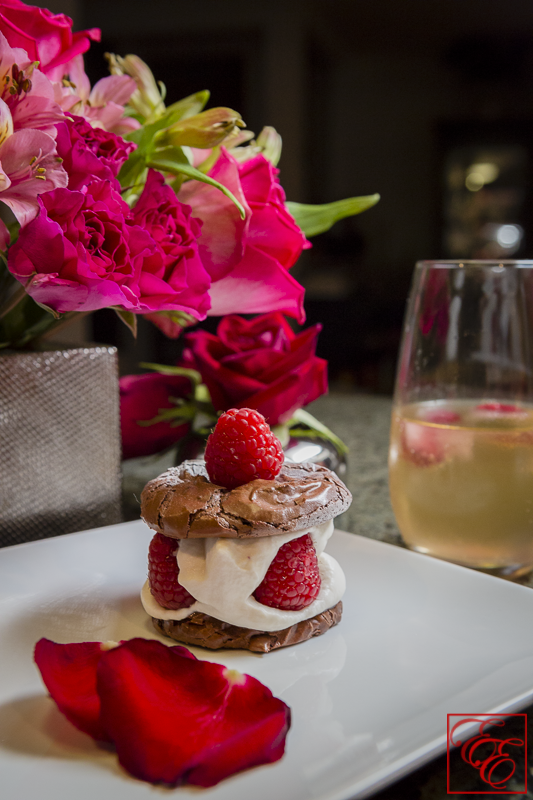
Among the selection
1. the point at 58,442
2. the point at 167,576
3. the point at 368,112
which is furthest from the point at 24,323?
the point at 368,112

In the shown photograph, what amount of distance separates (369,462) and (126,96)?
81 cm

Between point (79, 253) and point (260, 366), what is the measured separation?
361 mm

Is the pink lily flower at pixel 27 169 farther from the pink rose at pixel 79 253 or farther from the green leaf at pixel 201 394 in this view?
the green leaf at pixel 201 394

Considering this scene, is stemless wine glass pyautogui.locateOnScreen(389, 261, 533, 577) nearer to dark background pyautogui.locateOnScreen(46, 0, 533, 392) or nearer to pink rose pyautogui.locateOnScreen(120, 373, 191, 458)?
pink rose pyautogui.locateOnScreen(120, 373, 191, 458)

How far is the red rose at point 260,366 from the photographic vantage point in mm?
903

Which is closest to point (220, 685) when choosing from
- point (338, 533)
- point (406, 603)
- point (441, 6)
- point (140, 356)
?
point (406, 603)

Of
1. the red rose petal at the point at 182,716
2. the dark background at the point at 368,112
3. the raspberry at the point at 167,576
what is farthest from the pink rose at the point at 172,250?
the dark background at the point at 368,112

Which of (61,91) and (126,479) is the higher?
(61,91)

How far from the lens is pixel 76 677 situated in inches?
21.2

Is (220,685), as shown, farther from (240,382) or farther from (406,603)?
(240,382)

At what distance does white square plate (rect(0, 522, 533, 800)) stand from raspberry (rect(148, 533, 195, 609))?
0.04m

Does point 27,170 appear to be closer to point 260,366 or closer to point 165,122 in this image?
point 165,122

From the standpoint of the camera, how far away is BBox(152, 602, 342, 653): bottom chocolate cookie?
0.63 m

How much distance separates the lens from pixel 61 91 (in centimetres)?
71
